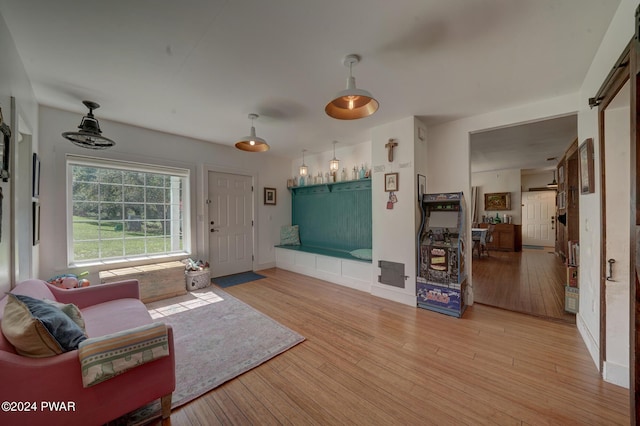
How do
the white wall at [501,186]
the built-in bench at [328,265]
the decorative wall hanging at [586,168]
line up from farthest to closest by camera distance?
the white wall at [501,186]
the built-in bench at [328,265]
the decorative wall hanging at [586,168]

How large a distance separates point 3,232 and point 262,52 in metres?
2.30

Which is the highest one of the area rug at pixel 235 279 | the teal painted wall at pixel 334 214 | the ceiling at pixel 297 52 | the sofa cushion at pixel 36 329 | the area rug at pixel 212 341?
the ceiling at pixel 297 52

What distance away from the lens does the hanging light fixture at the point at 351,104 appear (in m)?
1.92

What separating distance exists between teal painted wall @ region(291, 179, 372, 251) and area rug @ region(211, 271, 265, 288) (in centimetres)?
140

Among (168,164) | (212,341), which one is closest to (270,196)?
(168,164)

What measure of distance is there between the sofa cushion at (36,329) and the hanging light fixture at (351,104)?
2207mm

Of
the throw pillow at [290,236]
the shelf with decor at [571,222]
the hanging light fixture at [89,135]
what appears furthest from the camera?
the throw pillow at [290,236]

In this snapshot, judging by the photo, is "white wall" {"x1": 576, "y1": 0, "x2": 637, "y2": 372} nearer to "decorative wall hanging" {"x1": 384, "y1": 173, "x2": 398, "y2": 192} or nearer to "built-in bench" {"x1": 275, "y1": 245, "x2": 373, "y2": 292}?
"decorative wall hanging" {"x1": 384, "y1": 173, "x2": 398, "y2": 192}

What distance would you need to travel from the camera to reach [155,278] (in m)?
3.62

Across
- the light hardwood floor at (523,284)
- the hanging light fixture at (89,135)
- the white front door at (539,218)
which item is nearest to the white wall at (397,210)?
the light hardwood floor at (523,284)

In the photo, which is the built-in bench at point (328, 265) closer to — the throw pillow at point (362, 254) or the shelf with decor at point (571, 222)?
the throw pillow at point (362, 254)

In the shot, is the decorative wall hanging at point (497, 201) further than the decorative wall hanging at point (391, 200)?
Yes

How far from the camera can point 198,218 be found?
176 inches

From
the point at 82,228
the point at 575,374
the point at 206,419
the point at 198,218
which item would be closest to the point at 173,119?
the point at 198,218
